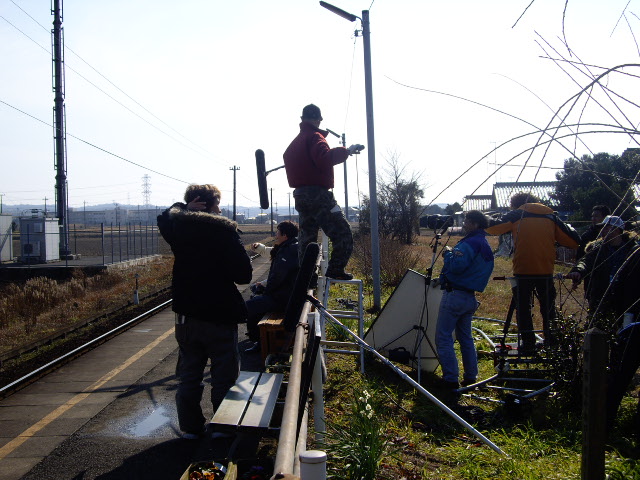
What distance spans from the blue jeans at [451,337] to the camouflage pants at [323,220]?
3.95ft

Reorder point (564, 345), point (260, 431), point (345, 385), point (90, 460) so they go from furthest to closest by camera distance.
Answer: point (345, 385) → point (564, 345) → point (90, 460) → point (260, 431)

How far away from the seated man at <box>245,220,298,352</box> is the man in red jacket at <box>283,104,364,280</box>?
0.39 m

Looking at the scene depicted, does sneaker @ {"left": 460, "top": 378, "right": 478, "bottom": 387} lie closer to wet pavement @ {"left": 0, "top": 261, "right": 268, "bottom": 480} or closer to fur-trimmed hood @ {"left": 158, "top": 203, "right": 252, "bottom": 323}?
wet pavement @ {"left": 0, "top": 261, "right": 268, "bottom": 480}

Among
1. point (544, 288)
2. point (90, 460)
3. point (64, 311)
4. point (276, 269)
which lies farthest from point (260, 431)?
point (64, 311)

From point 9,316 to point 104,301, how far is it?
299cm

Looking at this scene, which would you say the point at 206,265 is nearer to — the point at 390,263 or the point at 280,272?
the point at 280,272

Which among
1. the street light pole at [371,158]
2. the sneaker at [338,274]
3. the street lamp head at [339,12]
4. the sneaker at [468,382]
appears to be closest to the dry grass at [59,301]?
the street light pole at [371,158]

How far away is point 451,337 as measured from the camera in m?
6.59

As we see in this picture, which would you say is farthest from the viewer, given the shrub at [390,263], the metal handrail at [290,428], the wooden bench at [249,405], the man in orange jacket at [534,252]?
the shrub at [390,263]

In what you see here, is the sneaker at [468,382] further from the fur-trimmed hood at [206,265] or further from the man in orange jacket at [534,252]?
the fur-trimmed hood at [206,265]

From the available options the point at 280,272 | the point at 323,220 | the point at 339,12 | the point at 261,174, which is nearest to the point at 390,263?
the point at 339,12

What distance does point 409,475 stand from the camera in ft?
13.4

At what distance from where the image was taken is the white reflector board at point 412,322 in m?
7.19

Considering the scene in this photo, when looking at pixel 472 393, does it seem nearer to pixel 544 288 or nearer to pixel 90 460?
pixel 544 288
